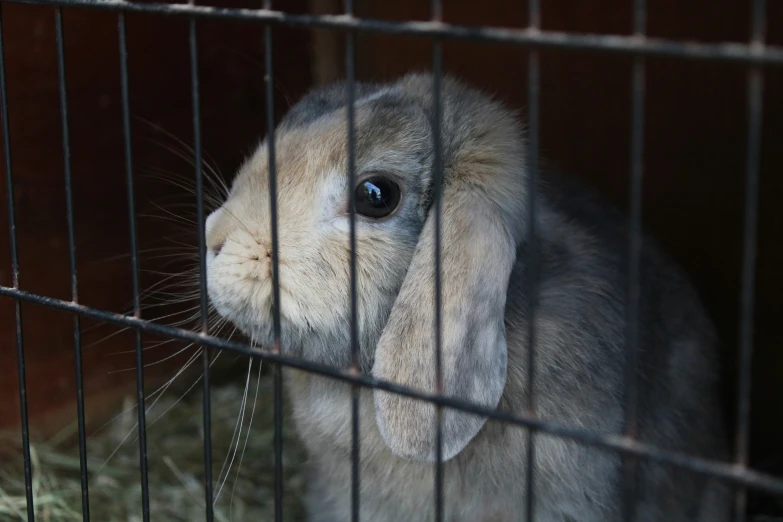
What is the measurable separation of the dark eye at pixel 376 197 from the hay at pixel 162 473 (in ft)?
3.11

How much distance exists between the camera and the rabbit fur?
6.14 feet

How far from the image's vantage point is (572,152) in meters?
3.54

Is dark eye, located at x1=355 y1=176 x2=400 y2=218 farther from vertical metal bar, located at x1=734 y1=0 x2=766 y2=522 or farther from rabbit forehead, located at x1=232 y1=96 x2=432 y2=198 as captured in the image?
vertical metal bar, located at x1=734 y1=0 x2=766 y2=522

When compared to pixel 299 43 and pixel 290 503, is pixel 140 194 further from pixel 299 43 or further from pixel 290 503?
pixel 290 503

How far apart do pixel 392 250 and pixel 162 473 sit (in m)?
1.46

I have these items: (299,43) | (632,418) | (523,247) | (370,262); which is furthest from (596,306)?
(299,43)

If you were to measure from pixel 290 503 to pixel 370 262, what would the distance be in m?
1.26

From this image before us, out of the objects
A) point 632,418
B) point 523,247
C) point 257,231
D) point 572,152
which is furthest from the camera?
point 572,152

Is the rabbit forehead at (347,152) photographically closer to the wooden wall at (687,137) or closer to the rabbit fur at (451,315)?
the rabbit fur at (451,315)

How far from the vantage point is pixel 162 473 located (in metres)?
3.09

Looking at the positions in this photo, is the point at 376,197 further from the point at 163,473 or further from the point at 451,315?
the point at 163,473

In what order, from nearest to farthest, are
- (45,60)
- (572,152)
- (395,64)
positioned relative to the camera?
(45,60) → (572,152) → (395,64)

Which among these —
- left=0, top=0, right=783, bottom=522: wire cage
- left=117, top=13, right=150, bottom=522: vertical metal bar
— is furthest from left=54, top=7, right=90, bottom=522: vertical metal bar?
left=117, top=13, right=150, bottom=522: vertical metal bar

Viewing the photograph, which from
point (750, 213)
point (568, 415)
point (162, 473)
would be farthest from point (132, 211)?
point (162, 473)
